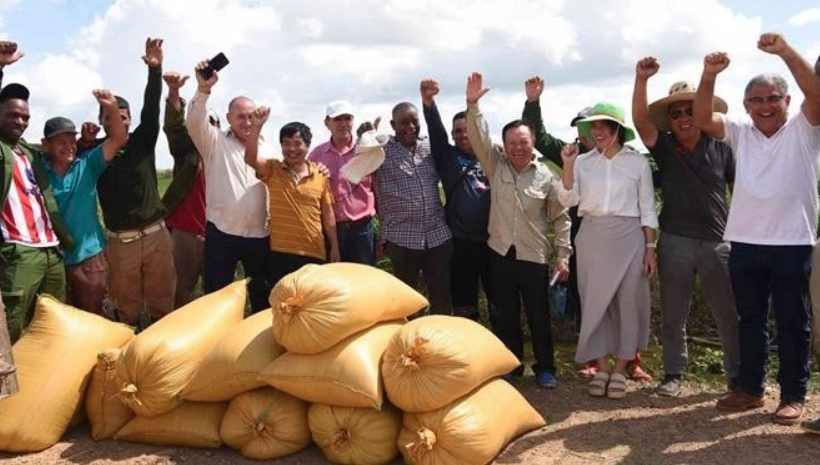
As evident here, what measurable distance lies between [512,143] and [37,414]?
318cm

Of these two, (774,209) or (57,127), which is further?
(57,127)

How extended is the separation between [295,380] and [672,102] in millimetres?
2872

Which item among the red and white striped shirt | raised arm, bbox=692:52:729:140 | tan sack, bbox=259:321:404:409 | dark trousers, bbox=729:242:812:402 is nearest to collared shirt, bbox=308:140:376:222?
tan sack, bbox=259:321:404:409

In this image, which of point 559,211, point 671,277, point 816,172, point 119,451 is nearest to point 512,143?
point 559,211

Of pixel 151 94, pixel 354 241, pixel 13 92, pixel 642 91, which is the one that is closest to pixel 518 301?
pixel 354 241

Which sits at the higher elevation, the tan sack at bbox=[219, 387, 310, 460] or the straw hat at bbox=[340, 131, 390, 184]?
the straw hat at bbox=[340, 131, 390, 184]

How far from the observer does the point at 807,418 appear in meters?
4.59

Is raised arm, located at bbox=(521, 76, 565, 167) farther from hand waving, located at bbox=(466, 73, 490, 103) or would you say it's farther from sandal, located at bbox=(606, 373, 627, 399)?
sandal, located at bbox=(606, 373, 627, 399)

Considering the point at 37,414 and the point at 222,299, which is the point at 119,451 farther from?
the point at 222,299

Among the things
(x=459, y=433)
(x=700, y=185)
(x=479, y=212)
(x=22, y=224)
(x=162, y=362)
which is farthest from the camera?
(x=479, y=212)

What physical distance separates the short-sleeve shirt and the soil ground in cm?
110

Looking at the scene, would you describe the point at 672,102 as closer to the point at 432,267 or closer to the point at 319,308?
the point at 432,267

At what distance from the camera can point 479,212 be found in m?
5.39

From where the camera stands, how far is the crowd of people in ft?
14.5
